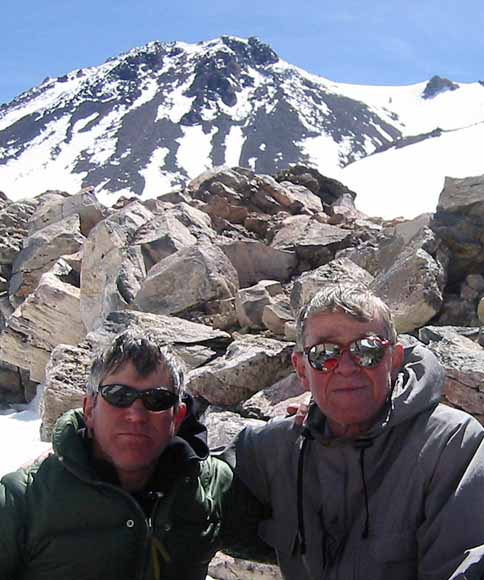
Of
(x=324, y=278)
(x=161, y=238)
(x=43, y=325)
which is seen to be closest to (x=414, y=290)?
(x=324, y=278)

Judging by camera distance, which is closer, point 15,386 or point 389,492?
point 389,492

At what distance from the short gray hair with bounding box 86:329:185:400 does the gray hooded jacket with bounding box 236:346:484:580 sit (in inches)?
31.5

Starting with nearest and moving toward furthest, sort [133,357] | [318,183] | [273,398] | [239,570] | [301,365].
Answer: [133,357], [301,365], [239,570], [273,398], [318,183]

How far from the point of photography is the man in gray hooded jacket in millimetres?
2943

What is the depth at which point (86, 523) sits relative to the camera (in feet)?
10.3

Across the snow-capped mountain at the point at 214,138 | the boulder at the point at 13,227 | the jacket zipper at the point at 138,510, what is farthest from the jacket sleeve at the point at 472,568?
the snow-capped mountain at the point at 214,138

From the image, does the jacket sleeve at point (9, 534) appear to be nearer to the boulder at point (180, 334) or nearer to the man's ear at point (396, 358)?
the man's ear at point (396, 358)

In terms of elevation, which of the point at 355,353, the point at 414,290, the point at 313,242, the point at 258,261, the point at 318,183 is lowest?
the point at 355,353

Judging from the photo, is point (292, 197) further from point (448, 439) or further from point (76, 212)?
point (448, 439)

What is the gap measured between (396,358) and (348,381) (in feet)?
1.07

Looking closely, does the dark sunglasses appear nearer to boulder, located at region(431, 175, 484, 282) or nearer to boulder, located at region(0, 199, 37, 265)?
boulder, located at region(431, 175, 484, 282)

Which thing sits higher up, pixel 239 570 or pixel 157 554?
pixel 157 554

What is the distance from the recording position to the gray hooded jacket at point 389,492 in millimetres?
2875

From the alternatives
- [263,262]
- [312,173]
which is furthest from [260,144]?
[263,262]
